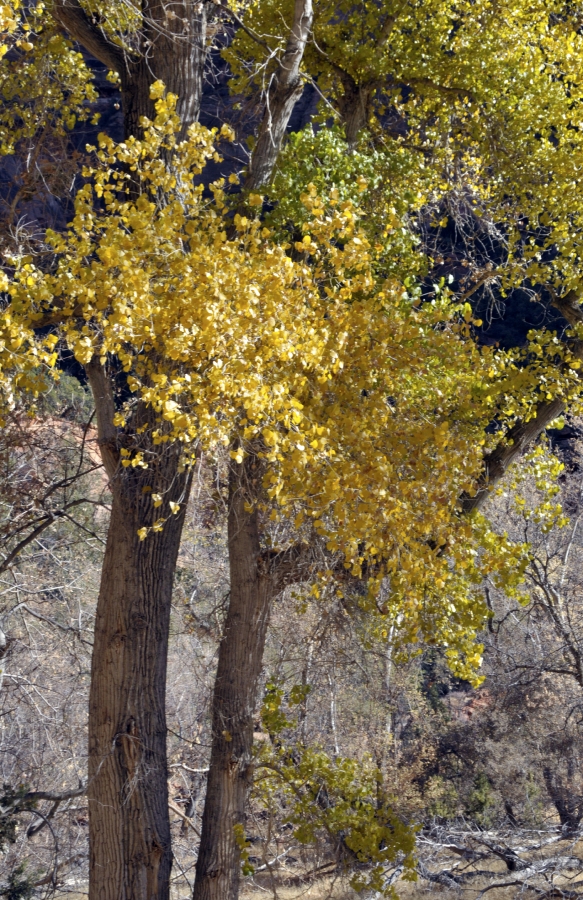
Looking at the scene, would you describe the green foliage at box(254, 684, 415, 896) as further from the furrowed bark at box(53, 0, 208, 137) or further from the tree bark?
the furrowed bark at box(53, 0, 208, 137)

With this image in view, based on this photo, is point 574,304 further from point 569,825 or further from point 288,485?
point 569,825

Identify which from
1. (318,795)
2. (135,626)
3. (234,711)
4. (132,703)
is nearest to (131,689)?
(132,703)

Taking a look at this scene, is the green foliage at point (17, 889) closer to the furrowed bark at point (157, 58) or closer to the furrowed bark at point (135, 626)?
the furrowed bark at point (135, 626)

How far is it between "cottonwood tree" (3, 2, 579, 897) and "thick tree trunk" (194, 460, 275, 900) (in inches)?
0.6

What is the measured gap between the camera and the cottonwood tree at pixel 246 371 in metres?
3.22

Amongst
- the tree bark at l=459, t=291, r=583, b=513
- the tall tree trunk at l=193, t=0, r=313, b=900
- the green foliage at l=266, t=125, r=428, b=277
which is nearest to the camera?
the green foliage at l=266, t=125, r=428, b=277

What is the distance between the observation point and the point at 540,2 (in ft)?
19.3

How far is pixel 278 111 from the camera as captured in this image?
5023 millimetres

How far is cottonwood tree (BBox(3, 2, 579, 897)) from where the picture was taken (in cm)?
322

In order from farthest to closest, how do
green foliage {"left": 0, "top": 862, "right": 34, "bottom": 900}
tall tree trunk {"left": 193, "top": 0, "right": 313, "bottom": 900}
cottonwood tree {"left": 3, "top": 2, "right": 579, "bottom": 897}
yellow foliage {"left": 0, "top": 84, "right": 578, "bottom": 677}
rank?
green foliage {"left": 0, "top": 862, "right": 34, "bottom": 900} < tall tree trunk {"left": 193, "top": 0, "right": 313, "bottom": 900} < cottonwood tree {"left": 3, "top": 2, "right": 579, "bottom": 897} < yellow foliage {"left": 0, "top": 84, "right": 578, "bottom": 677}

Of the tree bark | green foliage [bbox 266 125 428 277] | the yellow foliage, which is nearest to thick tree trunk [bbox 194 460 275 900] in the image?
the yellow foliage

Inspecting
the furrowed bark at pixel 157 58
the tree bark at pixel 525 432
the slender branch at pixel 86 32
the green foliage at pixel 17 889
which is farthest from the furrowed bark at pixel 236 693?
the green foliage at pixel 17 889

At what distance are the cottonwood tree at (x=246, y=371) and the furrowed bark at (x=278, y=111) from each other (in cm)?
2

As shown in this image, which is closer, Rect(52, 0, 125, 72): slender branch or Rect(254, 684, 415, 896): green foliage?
Rect(52, 0, 125, 72): slender branch
